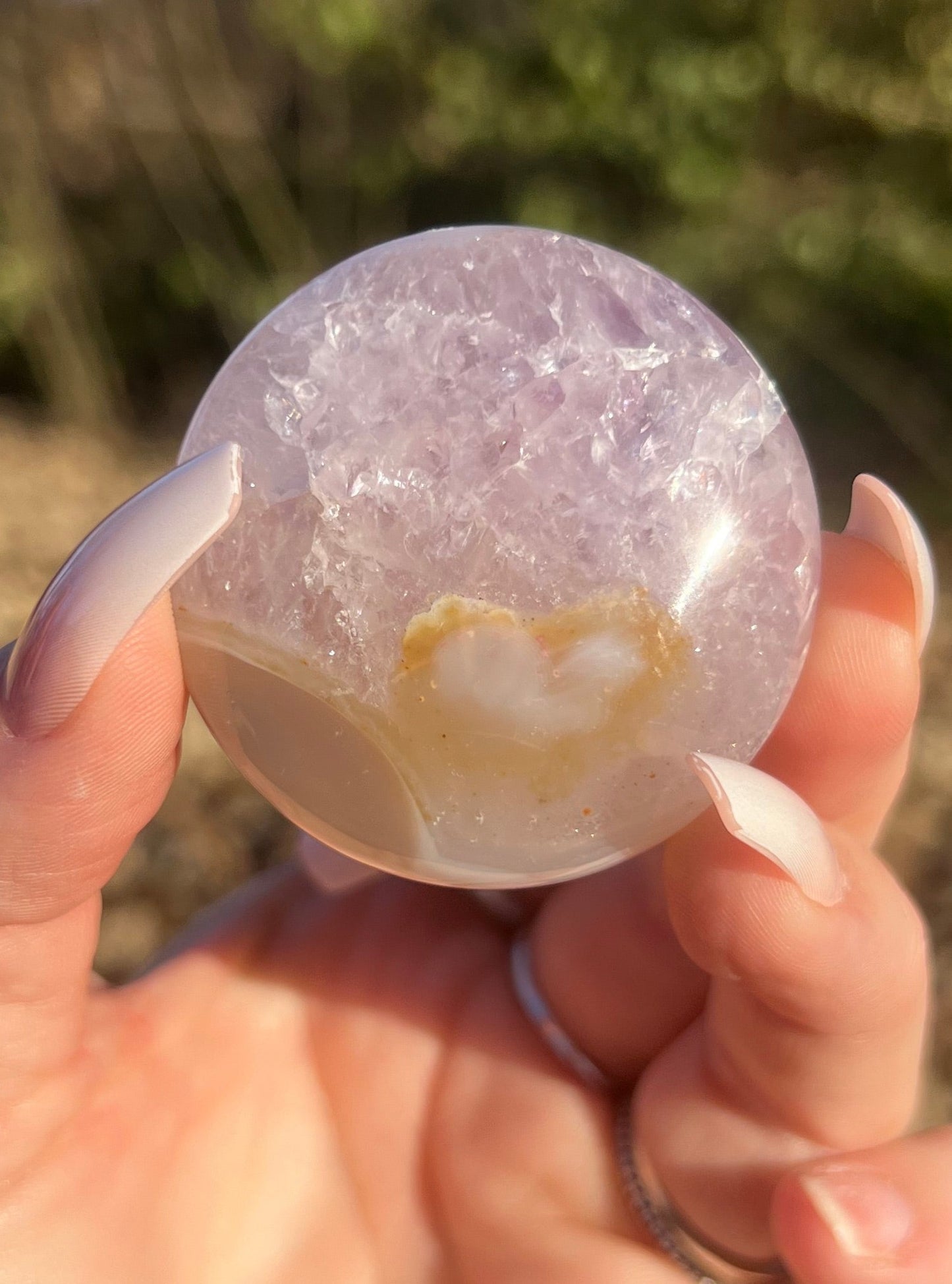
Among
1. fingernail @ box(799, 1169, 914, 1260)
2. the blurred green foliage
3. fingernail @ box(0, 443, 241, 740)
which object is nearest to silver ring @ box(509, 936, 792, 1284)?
fingernail @ box(799, 1169, 914, 1260)

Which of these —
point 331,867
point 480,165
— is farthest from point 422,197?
point 331,867

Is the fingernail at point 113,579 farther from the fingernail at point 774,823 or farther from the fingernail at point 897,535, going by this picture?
the fingernail at point 897,535

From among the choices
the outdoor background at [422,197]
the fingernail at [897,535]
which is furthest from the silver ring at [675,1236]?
the outdoor background at [422,197]

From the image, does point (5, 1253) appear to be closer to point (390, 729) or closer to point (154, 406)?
point (390, 729)

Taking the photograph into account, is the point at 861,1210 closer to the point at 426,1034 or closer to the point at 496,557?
the point at 426,1034

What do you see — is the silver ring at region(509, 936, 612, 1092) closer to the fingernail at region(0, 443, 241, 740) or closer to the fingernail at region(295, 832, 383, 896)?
the fingernail at region(295, 832, 383, 896)
